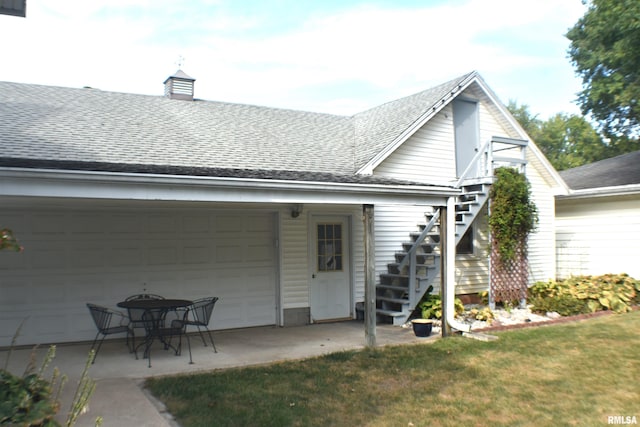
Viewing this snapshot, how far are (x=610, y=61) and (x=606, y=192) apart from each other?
16.0 ft

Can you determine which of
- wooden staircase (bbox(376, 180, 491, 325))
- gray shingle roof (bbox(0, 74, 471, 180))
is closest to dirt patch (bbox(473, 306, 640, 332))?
wooden staircase (bbox(376, 180, 491, 325))

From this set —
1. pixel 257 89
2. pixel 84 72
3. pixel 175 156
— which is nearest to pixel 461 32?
pixel 175 156

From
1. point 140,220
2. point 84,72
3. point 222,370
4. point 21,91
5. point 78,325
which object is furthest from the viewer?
point 84,72

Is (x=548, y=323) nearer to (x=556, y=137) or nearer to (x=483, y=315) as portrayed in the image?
(x=483, y=315)

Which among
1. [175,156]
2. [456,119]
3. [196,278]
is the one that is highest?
[456,119]

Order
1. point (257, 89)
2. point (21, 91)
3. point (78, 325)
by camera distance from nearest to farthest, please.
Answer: point (78, 325) < point (21, 91) < point (257, 89)

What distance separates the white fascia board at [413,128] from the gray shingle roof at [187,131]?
13cm

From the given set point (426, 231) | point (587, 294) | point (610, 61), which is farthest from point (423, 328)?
point (610, 61)

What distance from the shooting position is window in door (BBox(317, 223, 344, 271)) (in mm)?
11107

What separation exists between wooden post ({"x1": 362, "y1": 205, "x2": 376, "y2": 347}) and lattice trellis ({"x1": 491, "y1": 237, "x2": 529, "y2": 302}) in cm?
472

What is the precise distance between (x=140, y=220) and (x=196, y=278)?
1.49m

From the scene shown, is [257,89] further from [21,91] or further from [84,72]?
[21,91]

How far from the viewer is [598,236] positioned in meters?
14.3

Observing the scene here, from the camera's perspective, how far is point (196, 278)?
994 cm
